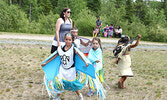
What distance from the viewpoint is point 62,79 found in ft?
16.5

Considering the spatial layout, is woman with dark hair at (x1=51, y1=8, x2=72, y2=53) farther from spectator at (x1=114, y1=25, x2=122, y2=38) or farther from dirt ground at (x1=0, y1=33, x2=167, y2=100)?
spectator at (x1=114, y1=25, x2=122, y2=38)

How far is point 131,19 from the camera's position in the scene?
61.1 m

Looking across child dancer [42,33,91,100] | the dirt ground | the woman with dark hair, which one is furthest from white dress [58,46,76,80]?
the woman with dark hair

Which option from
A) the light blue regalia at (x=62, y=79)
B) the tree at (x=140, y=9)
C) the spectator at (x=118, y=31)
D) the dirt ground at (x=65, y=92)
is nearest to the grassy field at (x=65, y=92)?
the dirt ground at (x=65, y=92)

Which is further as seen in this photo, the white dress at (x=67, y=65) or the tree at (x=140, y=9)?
the tree at (x=140, y=9)

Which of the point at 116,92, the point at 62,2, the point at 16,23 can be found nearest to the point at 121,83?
the point at 116,92

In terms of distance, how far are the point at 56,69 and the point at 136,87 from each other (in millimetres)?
2528

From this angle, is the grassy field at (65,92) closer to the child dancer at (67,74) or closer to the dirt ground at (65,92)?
the dirt ground at (65,92)

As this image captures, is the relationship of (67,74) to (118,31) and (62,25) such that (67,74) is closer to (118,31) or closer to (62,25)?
(62,25)

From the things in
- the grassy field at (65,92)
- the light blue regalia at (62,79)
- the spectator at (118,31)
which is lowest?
the grassy field at (65,92)

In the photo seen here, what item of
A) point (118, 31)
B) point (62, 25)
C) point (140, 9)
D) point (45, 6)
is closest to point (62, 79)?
point (62, 25)

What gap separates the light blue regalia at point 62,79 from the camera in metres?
4.99

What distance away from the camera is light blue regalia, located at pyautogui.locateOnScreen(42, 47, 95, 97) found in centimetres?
499

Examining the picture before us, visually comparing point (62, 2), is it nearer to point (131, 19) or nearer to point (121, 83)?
point (131, 19)
